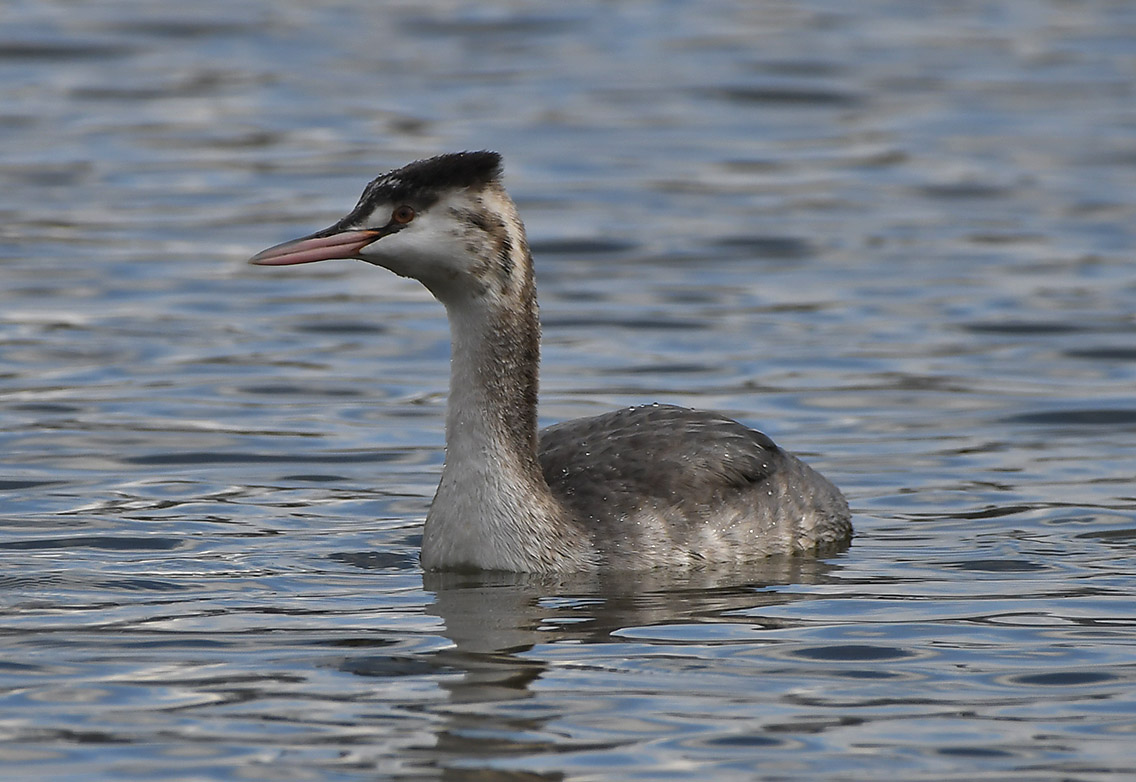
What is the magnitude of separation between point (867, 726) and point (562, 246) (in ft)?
37.0

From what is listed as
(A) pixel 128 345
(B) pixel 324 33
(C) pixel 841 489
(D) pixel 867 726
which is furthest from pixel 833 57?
A: (D) pixel 867 726

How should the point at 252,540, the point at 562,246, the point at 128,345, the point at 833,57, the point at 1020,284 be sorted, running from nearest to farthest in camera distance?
the point at 252,540
the point at 128,345
the point at 1020,284
the point at 562,246
the point at 833,57

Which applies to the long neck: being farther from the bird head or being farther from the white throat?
the bird head

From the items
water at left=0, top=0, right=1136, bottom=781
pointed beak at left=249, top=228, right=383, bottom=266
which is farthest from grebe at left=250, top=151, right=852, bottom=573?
water at left=0, top=0, right=1136, bottom=781

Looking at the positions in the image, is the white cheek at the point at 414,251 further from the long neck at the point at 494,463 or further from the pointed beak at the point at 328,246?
the long neck at the point at 494,463

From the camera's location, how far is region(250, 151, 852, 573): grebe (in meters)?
9.98

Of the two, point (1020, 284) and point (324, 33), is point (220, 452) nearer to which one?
point (1020, 284)

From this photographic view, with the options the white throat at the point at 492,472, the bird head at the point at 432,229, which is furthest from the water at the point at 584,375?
the bird head at the point at 432,229

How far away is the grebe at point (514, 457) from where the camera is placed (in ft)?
32.8

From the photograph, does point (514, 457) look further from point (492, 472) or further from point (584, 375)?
point (584, 375)

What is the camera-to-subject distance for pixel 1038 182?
827 inches

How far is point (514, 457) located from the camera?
33.8 ft

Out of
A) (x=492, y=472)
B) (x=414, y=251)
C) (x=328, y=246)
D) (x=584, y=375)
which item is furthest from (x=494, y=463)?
(x=584, y=375)

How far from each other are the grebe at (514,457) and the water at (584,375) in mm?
216
